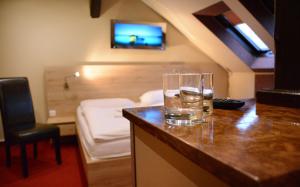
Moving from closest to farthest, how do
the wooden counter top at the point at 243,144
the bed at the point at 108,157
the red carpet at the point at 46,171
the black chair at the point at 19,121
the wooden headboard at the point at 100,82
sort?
the wooden counter top at the point at 243,144 < the bed at the point at 108,157 < the red carpet at the point at 46,171 < the black chair at the point at 19,121 < the wooden headboard at the point at 100,82

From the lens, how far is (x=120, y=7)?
3.99m

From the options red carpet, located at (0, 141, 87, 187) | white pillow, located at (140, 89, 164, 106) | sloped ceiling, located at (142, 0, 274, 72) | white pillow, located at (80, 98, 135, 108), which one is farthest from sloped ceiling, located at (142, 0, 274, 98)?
red carpet, located at (0, 141, 87, 187)

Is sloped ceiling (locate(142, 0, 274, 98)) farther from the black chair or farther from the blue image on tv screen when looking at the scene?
the black chair

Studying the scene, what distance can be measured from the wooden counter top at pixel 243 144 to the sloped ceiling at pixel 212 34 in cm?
233

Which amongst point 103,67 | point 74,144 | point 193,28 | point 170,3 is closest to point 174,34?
point 193,28

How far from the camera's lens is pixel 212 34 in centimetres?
372

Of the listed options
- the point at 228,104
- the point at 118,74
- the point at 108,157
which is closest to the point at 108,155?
the point at 108,157

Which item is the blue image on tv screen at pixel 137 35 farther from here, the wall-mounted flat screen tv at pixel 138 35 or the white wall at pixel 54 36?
the white wall at pixel 54 36

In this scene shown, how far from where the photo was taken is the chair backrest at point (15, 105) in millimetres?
2738

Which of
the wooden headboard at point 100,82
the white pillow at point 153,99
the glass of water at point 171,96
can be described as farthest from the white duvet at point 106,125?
the glass of water at point 171,96

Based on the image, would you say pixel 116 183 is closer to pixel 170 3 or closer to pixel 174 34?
pixel 170 3

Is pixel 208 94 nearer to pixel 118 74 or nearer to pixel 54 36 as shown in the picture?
pixel 118 74

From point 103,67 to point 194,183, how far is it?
138 inches

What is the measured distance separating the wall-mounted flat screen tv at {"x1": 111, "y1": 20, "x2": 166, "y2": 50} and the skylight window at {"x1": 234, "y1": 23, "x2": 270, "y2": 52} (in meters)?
1.26
